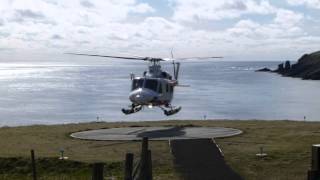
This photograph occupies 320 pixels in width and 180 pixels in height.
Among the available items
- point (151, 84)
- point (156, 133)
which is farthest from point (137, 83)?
point (156, 133)

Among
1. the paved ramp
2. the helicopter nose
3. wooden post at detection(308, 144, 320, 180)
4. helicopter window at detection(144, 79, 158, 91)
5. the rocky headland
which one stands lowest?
the rocky headland

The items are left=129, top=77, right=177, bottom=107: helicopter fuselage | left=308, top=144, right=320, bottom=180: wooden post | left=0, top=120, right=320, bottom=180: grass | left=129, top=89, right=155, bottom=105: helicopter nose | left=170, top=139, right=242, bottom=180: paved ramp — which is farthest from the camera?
left=129, top=77, right=177, bottom=107: helicopter fuselage

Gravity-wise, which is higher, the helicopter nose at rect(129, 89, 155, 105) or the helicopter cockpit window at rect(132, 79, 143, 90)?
the helicopter cockpit window at rect(132, 79, 143, 90)

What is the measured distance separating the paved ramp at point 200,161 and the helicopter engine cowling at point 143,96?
613 centimetres

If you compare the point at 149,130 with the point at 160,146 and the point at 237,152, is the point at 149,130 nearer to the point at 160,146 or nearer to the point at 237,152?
the point at 160,146

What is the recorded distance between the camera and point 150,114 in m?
67.9

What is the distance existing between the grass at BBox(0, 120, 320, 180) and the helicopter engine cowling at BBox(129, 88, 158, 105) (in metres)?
4.36

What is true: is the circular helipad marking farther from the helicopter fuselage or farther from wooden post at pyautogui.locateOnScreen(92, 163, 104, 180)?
wooden post at pyautogui.locateOnScreen(92, 163, 104, 180)

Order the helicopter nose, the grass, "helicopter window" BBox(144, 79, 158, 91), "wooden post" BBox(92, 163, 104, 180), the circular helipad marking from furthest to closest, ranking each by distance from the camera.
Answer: "helicopter window" BBox(144, 79, 158, 91), the helicopter nose, the circular helipad marking, the grass, "wooden post" BBox(92, 163, 104, 180)

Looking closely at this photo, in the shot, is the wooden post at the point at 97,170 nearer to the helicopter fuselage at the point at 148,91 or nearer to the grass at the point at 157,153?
the grass at the point at 157,153

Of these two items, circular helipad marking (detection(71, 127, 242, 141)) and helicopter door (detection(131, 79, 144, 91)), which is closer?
circular helipad marking (detection(71, 127, 242, 141))

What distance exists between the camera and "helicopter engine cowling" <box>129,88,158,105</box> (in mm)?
31812

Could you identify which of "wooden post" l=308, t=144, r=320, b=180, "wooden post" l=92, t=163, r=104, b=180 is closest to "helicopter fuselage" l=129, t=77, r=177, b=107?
"wooden post" l=92, t=163, r=104, b=180

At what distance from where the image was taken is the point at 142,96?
31781 millimetres
